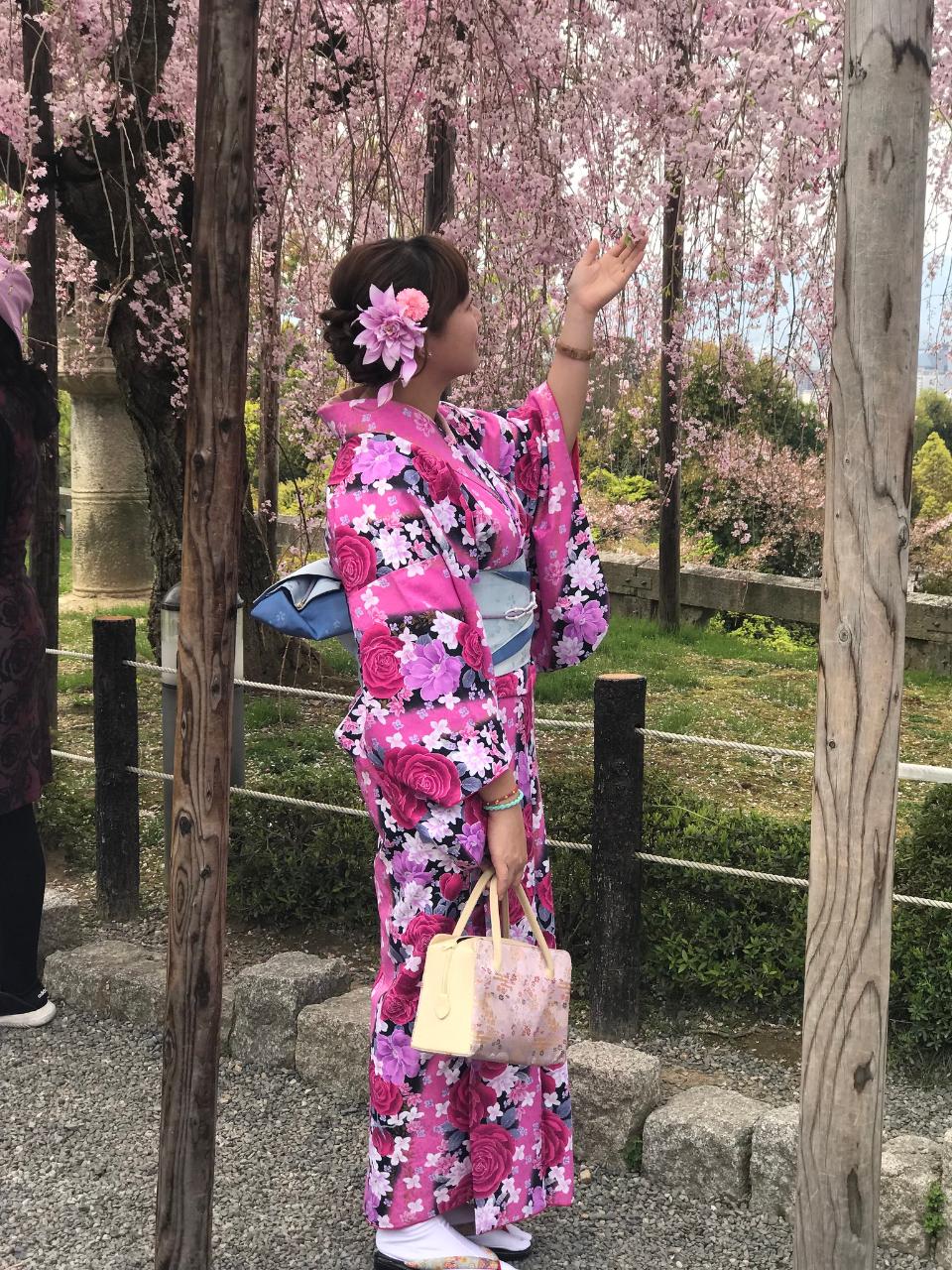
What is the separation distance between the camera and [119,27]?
5887 millimetres

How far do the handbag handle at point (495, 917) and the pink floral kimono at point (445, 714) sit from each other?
4cm

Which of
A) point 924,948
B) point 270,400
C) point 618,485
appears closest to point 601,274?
point 924,948

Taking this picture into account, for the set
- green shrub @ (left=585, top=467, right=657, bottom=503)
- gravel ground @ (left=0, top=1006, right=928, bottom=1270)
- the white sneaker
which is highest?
green shrub @ (left=585, top=467, right=657, bottom=503)

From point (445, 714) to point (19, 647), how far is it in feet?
5.11

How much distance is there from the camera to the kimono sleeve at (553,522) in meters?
2.47

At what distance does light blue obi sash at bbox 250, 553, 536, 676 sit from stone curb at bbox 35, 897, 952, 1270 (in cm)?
99

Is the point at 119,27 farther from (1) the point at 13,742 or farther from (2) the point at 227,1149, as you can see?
(2) the point at 227,1149

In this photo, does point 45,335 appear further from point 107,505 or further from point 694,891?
point 107,505

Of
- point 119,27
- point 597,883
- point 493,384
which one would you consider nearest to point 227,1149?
point 597,883

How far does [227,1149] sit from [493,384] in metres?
4.48

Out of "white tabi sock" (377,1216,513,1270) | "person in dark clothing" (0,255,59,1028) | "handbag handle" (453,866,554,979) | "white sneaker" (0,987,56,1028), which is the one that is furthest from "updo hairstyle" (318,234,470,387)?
"white sneaker" (0,987,56,1028)

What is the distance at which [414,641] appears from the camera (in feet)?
6.88

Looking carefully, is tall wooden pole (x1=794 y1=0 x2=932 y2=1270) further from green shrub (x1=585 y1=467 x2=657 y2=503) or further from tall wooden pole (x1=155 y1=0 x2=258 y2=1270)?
green shrub (x1=585 y1=467 x2=657 y2=503)

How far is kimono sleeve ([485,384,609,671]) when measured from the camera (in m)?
2.47
